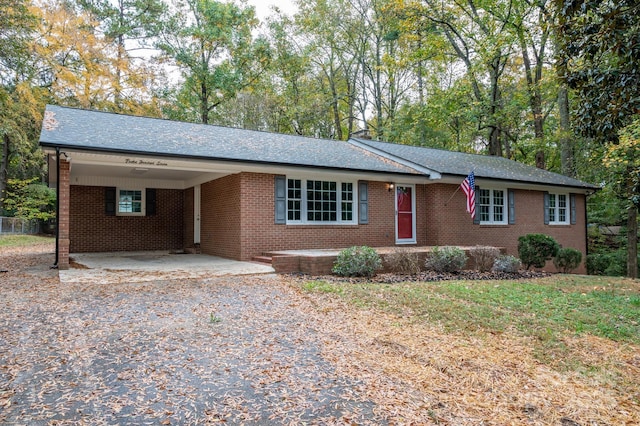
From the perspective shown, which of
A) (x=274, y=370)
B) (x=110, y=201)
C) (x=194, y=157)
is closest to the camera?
(x=274, y=370)

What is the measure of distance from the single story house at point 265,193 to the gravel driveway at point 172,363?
14.0 ft

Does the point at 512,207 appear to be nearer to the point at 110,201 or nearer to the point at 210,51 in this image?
the point at 110,201

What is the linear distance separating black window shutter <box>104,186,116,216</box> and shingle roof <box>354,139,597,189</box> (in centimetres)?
937

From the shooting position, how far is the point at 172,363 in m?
3.79

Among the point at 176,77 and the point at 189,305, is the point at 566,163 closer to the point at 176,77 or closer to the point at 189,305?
the point at 189,305

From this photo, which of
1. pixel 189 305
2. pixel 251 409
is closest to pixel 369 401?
pixel 251 409

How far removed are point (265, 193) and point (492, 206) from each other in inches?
342

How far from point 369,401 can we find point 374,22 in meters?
28.4

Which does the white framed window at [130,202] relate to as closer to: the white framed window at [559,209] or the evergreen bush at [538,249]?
the evergreen bush at [538,249]

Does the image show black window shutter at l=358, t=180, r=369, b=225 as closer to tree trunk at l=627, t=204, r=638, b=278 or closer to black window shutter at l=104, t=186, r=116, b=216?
black window shutter at l=104, t=186, r=116, b=216

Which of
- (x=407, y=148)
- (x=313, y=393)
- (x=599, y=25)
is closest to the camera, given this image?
(x=313, y=393)

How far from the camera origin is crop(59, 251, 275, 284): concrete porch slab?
26.3ft

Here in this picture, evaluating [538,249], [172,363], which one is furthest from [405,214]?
[172,363]

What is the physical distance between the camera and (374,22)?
2736 centimetres
